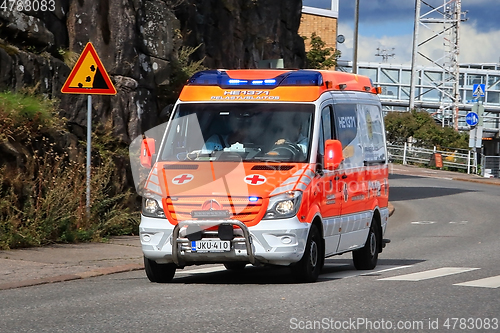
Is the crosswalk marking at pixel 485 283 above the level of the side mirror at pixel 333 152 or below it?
below

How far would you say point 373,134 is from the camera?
45.9 feet

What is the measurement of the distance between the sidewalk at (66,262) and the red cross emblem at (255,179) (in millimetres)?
2529

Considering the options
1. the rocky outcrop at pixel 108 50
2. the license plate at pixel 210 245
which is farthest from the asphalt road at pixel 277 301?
the rocky outcrop at pixel 108 50

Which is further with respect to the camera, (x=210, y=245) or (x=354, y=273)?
(x=354, y=273)

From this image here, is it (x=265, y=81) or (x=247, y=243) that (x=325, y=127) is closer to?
(x=265, y=81)

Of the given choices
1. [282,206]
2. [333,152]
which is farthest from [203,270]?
[333,152]

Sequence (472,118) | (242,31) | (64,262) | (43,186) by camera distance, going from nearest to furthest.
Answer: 1. (64,262)
2. (43,186)
3. (242,31)
4. (472,118)

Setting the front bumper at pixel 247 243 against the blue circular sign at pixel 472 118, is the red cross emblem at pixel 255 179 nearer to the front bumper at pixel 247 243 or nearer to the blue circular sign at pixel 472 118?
the front bumper at pixel 247 243

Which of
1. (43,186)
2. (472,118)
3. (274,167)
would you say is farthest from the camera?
(472,118)

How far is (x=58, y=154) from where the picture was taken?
15547 millimetres

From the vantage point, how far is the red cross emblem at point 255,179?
34.2ft

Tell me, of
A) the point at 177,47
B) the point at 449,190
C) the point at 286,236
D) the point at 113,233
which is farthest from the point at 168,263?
the point at 449,190

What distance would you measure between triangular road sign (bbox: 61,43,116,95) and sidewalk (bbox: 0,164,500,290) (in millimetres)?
2536

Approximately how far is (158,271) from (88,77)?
5.05 m
